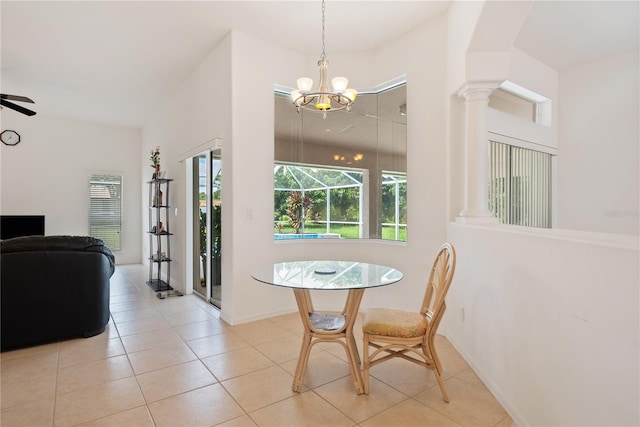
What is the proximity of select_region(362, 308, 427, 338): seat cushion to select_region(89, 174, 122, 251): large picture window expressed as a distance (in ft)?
22.4

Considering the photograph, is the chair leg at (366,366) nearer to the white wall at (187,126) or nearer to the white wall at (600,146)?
the white wall at (187,126)

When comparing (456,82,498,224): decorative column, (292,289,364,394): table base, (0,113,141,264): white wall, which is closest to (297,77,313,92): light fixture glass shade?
(456,82,498,224): decorative column

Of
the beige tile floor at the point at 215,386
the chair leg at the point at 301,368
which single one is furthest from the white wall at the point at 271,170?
the chair leg at the point at 301,368

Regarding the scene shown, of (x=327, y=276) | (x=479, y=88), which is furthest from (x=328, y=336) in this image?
(x=479, y=88)

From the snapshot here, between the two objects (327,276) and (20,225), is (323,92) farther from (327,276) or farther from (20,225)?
(20,225)

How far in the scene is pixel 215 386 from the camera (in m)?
2.35

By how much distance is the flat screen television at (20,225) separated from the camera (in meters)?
5.87

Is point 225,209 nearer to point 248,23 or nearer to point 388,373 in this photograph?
point 248,23

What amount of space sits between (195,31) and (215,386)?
11.3 feet

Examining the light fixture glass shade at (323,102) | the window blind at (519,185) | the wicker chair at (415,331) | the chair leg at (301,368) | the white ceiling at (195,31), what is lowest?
the chair leg at (301,368)

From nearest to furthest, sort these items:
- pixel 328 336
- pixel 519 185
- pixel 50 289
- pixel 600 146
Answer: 1. pixel 328 336
2. pixel 50 289
3. pixel 519 185
4. pixel 600 146

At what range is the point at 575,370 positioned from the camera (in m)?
1.48

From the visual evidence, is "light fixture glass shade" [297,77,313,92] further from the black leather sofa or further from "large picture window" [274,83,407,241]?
the black leather sofa

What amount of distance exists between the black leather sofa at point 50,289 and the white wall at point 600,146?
5.86m
